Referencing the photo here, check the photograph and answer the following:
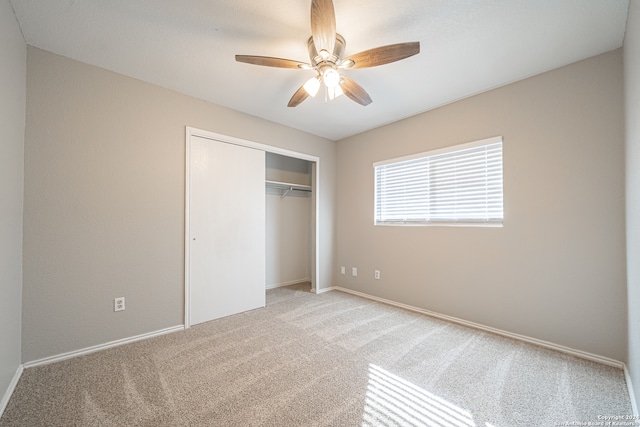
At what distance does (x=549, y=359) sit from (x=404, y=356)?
1.13 metres

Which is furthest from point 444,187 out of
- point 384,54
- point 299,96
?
point 299,96

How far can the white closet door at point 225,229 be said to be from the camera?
276cm

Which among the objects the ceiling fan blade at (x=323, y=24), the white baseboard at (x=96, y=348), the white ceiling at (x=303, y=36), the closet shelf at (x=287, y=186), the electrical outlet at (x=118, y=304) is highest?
the white ceiling at (x=303, y=36)

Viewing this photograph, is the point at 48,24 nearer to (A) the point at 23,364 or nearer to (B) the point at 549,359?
(A) the point at 23,364

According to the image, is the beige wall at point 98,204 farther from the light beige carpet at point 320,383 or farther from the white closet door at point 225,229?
the light beige carpet at point 320,383

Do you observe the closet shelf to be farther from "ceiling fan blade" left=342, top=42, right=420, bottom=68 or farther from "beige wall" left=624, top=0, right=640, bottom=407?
"beige wall" left=624, top=0, right=640, bottom=407

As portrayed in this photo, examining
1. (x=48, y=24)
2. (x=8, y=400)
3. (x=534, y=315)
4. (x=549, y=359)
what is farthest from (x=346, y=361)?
(x=48, y=24)

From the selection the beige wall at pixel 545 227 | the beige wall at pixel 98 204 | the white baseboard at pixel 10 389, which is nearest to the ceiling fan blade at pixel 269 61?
the beige wall at pixel 98 204

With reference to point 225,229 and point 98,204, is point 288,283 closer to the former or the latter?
point 225,229

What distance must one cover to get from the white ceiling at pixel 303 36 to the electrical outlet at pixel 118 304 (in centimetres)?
203

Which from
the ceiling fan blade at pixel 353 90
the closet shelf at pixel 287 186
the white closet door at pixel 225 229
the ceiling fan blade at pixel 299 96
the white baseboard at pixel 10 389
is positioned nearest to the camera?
the white baseboard at pixel 10 389

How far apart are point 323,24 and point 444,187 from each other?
2187 millimetres

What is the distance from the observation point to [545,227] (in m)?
2.24

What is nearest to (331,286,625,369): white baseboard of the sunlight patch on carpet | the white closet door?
the sunlight patch on carpet
